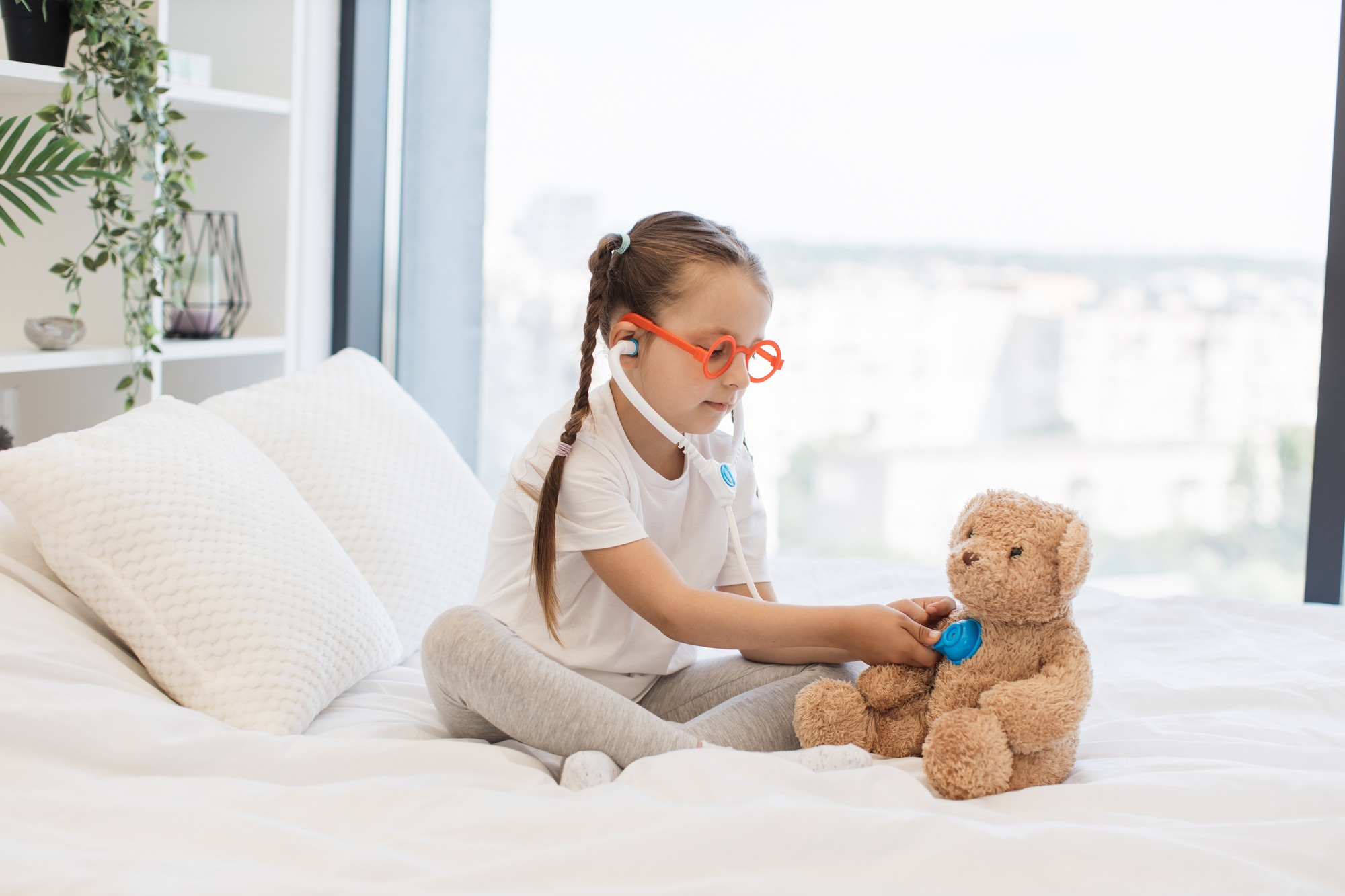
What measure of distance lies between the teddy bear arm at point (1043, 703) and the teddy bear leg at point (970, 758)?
1cm

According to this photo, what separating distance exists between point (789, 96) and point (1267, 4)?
A: 923 millimetres

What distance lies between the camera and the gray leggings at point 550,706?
3.13 feet

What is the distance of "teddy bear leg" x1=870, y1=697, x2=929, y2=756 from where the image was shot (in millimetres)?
985

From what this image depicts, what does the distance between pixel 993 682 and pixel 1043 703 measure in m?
0.07

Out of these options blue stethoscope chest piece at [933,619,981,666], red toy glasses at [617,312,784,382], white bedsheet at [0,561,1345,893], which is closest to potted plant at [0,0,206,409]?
white bedsheet at [0,561,1345,893]

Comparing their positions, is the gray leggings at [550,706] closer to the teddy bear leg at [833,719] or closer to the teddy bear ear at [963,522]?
the teddy bear leg at [833,719]

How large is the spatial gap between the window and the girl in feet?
3.26

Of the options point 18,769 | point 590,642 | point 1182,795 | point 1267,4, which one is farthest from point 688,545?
point 1267,4

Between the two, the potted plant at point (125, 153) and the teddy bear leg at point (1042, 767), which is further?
the potted plant at point (125, 153)

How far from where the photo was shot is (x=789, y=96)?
224 cm

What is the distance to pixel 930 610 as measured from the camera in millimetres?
1029

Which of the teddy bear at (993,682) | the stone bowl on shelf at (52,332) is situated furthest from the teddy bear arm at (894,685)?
the stone bowl on shelf at (52,332)

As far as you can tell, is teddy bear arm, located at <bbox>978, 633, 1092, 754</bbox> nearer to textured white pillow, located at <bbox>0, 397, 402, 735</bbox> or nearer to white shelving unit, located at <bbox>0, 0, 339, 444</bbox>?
textured white pillow, located at <bbox>0, 397, 402, 735</bbox>

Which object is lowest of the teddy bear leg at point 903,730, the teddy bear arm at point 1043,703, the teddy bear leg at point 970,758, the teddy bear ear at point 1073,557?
the teddy bear leg at point 903,730
